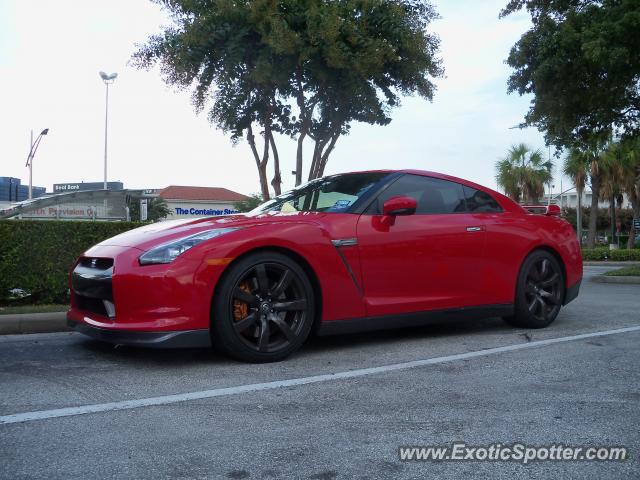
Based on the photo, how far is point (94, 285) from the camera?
4.27m

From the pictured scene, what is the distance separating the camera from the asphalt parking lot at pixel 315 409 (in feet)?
8.14

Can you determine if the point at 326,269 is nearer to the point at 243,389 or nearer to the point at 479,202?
the point at 243,389


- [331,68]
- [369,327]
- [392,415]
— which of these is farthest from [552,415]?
[331,68]

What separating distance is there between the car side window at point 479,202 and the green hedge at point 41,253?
443 cm

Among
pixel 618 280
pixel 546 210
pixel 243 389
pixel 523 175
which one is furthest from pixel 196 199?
pixel 243 389

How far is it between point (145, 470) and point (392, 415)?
120 centimetres

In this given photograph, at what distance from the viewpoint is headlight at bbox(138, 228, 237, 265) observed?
160 inches

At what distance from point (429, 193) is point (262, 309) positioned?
185 centimetres

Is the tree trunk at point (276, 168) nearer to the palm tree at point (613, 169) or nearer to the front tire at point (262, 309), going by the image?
the front tire at point (262, 309)

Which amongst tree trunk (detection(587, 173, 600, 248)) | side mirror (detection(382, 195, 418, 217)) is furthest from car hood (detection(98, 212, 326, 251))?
tree trunk (detection(587, 173, 600, 248))

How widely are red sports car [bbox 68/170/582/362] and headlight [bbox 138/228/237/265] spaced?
0.01 metres

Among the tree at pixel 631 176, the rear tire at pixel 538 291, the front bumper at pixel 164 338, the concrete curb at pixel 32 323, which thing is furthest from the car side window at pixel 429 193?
the tree at pixel 631 176

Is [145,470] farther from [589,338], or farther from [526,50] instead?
[526,50]

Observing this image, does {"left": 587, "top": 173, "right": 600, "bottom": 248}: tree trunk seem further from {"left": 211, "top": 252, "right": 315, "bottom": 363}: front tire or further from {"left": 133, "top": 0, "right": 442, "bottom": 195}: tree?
{"left": 211, "top": 252, "right": 315, "bottom": 363}: front tire
